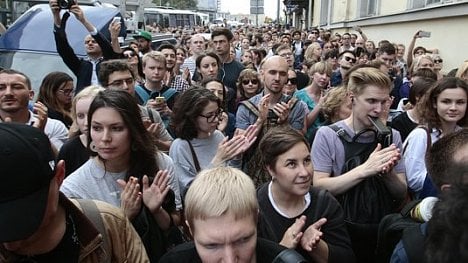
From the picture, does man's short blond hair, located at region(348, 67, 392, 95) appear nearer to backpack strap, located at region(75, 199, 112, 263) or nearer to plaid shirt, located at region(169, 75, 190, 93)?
backpack strap, located at region(75, 199, 112, 263)

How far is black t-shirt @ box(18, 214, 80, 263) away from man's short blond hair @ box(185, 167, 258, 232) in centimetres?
45

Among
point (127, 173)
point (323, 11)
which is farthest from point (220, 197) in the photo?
point (323, 11)

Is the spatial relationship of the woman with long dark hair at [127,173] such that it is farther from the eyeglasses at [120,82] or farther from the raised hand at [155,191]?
Result: the eyeglasses at [120,82]

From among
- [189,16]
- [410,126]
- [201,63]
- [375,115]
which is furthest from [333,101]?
[189,16]

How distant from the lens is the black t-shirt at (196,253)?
5.88 feet

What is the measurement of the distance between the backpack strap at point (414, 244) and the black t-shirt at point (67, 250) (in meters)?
1.16

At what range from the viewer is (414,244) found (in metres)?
1.58

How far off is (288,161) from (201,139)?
3.75 ft

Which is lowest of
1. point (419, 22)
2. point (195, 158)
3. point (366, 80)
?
point (195, 158)

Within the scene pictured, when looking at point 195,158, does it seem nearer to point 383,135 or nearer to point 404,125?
point 383,135

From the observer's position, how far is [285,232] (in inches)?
87.8

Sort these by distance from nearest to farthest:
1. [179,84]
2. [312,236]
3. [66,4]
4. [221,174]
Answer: [221,174] < [312,236] < [66,4] < [179,84]

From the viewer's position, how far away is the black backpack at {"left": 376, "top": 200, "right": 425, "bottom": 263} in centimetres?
157

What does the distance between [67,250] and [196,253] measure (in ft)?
1.75
